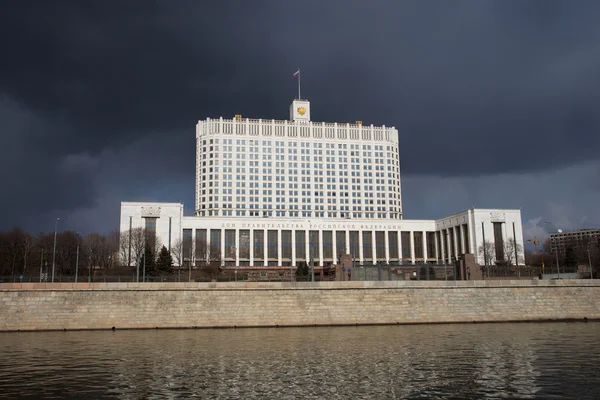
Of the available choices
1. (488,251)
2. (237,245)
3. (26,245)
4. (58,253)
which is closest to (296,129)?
(237,245)

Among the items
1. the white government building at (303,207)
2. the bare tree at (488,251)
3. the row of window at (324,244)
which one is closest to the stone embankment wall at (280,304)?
the bare tree at (488,251)

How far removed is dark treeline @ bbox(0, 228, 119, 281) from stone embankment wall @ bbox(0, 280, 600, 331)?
40.4 m

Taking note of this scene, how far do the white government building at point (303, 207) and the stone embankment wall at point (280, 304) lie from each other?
65050 mm

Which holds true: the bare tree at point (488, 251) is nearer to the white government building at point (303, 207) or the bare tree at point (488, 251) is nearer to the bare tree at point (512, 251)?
the white government building at point (303, 207)

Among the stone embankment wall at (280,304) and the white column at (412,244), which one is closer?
the stone embankment wall at (280,304)

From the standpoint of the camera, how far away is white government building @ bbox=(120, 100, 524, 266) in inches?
5136

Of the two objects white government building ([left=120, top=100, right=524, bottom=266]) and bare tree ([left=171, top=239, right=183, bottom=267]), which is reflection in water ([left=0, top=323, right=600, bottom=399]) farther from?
white government building ([left=120, top=100, right=524, bottom=266])

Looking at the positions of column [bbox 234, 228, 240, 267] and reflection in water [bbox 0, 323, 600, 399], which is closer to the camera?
reflection in water [bbox 0, 323, 600, 399]

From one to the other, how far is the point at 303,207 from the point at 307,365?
141529 millimetres

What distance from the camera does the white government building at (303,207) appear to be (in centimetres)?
13046

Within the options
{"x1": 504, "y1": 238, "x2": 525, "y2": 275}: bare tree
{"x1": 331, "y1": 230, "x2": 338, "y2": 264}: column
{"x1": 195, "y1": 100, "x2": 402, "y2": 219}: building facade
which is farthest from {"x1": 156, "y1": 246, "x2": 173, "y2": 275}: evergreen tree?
{"x1": 504, "y1": 238, "x2": 525, "y2": 275}: bare tree

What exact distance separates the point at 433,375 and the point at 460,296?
3529cm

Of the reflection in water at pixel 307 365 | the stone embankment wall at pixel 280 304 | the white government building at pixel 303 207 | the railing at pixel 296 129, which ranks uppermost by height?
the railing at pixel 296 129

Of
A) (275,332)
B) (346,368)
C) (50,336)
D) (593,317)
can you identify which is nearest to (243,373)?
(346,368)
